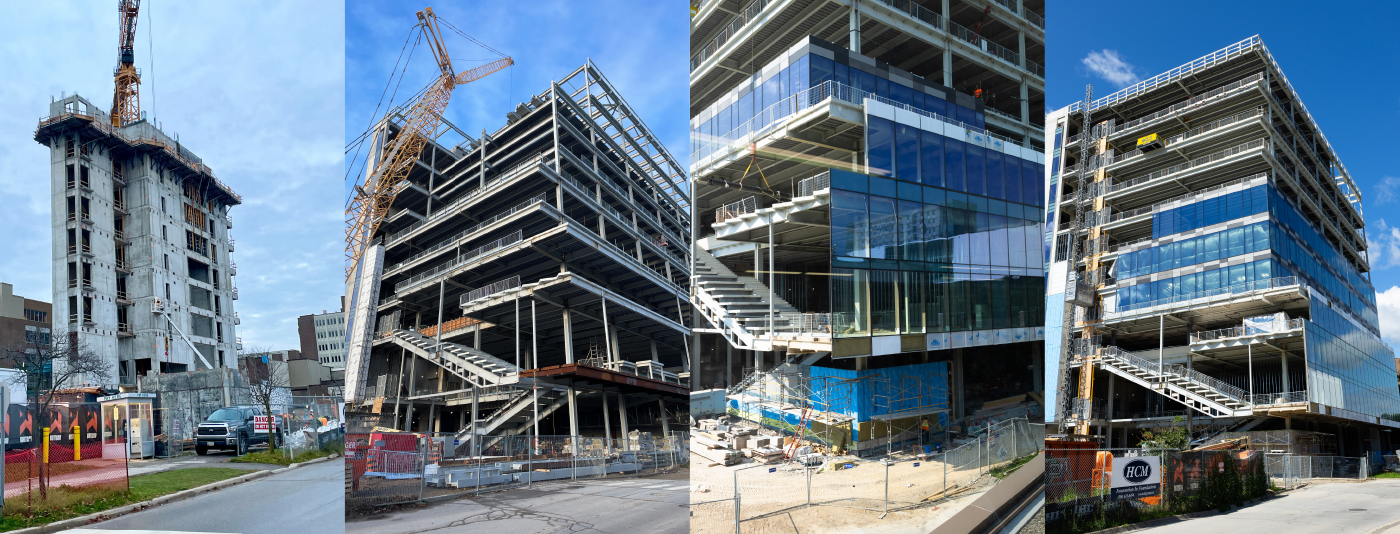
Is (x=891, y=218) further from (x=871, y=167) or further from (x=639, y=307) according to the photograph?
(x=639, y=307)

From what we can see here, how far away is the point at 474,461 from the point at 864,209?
1.61m

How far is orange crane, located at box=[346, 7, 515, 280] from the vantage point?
189 centimetres

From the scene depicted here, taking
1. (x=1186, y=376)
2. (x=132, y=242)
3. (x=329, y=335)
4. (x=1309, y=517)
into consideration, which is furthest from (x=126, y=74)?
(x=1186, y=376)

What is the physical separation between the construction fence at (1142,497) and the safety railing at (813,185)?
3.20m

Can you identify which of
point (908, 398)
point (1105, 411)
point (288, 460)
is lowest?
point (1105, 411)

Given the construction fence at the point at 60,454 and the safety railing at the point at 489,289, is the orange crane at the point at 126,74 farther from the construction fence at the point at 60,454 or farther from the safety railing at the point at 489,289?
the safety railing at the point at 489,289

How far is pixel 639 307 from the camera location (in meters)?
2.20

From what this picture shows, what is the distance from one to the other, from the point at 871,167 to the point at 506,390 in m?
1.37

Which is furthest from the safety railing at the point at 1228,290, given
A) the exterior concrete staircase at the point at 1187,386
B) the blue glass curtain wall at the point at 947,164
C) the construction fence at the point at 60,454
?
the construction fence at the point at 60,454

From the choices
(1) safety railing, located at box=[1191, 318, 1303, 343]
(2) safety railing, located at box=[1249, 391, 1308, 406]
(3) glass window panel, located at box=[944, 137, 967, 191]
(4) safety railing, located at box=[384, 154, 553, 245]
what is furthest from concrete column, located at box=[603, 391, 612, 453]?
(1) safety railing, located at box=[1191, 318, 1303, 343]

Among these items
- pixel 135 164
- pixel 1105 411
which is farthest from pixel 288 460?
pixel 1105 411

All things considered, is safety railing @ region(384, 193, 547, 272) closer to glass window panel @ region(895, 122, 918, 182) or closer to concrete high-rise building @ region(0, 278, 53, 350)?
glass window panel @ region(895, 122, 918, 182)

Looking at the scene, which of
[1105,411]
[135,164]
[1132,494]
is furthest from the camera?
[1105,411]

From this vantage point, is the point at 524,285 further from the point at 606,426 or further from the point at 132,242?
the point at 132,242
